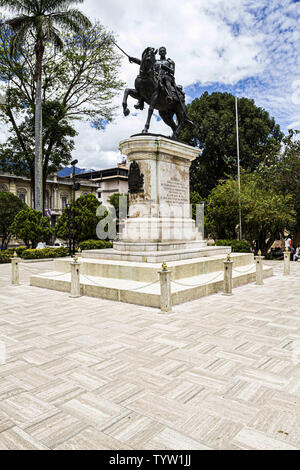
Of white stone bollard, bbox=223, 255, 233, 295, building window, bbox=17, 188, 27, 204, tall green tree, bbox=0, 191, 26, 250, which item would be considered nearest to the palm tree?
tall green tree, bbox=0, 191, 26, 250

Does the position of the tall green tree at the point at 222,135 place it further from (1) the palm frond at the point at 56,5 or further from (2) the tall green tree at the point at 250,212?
(1) the palm frond at the point at 56,5

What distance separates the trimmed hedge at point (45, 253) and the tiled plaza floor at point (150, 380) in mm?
13210

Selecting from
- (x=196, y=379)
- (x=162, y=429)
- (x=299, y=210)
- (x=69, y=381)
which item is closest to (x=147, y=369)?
(x=196, y=379)

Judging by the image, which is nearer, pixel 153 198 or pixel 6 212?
pixel 153 198

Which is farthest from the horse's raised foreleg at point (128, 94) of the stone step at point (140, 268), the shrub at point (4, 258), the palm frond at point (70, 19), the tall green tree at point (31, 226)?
the palm frond at point (70, 19)

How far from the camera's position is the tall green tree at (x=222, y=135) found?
3020 centimetres

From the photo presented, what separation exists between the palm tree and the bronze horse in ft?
39.1

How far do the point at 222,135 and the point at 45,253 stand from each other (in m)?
19.5

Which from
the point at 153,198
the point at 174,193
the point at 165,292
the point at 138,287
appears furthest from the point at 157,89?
the point at 165,292

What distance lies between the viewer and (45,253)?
20250mm

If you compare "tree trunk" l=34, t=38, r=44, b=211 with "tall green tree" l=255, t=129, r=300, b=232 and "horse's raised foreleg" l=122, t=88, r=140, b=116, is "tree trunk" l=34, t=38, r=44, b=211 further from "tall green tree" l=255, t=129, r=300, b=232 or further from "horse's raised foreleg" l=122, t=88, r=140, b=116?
"tall green tree" l=255, t=129, r=300, b=232

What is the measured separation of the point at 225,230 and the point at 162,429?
21229mm

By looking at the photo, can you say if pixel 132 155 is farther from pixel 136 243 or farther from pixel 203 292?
pixel 203 292

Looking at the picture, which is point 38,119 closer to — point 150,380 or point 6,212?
point 6,212
